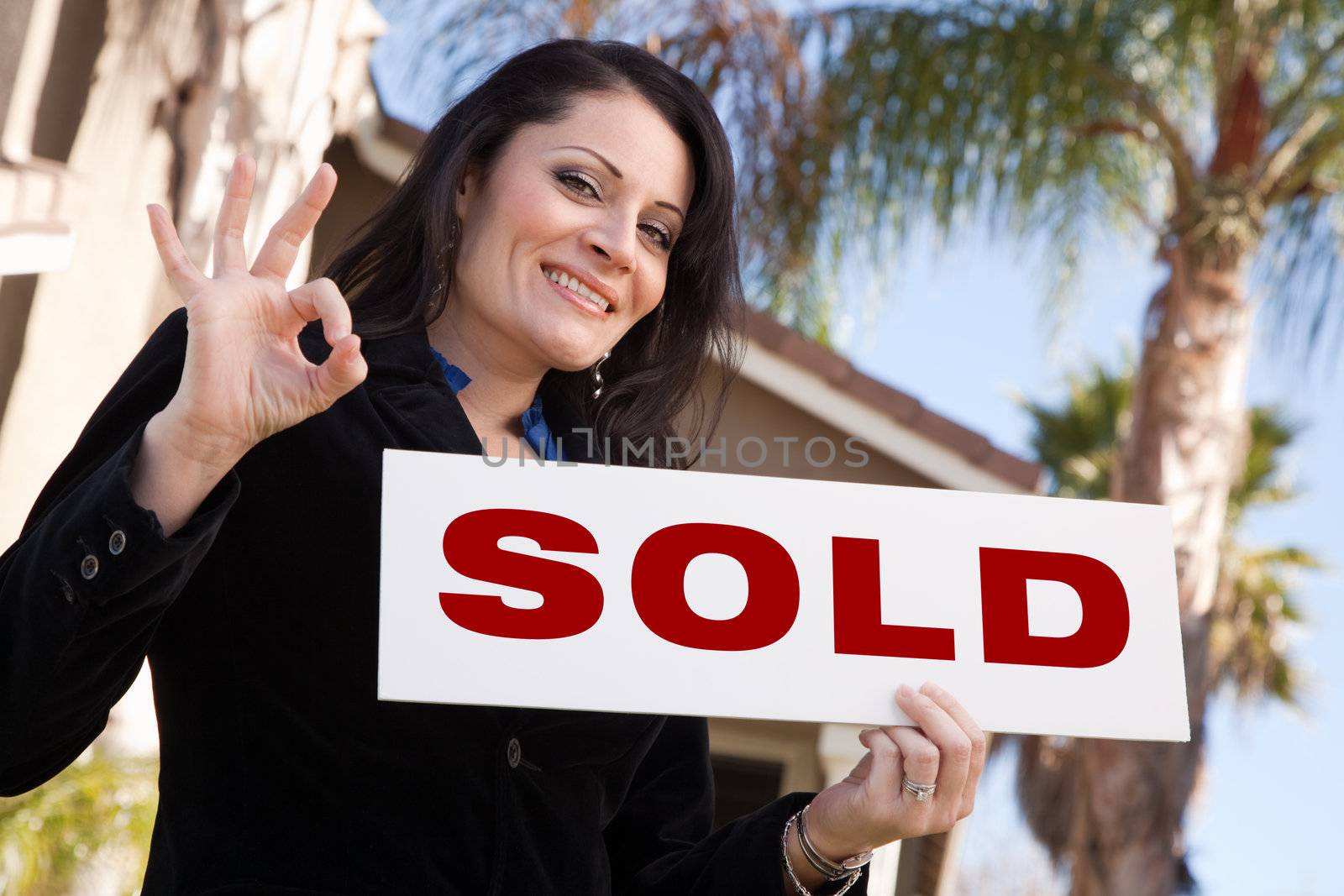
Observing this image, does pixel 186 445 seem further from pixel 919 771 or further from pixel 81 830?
pixel 81 830

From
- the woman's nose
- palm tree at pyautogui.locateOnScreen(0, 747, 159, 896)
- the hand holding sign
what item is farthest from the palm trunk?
the woman's nose

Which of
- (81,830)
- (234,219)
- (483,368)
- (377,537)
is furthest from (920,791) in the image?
(81,830)

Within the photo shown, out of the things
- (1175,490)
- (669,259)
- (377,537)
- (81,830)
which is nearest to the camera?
(377,537)

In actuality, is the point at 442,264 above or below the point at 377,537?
above

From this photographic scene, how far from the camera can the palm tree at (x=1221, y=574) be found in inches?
687

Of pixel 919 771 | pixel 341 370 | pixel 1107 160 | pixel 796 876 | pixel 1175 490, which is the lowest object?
pixel 796 876

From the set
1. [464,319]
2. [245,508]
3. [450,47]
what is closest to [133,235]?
[450,47]

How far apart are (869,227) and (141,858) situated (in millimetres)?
6299

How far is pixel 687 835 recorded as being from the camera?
216 cm

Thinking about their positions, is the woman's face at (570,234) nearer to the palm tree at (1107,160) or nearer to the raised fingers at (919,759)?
the raised fingers at (919,759)

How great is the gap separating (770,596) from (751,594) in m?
0.03

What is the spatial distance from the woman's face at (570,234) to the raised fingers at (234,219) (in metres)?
0.50

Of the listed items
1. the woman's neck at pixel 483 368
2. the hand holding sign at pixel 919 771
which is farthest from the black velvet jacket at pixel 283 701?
the hand holding sign at pixel 919 771

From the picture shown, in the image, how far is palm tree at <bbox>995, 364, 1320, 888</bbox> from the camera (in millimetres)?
17438
